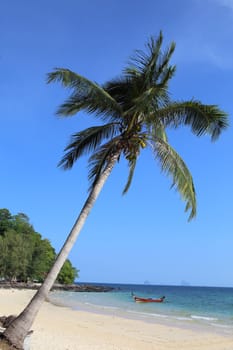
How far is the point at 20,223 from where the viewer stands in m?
76.3

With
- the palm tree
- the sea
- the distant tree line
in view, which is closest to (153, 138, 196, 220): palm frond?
the palm tree

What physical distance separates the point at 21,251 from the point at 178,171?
57.3 metres

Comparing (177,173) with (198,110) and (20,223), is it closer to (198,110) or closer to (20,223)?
(198,110)

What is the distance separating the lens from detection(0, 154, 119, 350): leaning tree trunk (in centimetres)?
822

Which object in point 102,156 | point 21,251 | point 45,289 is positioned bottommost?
point 45,289

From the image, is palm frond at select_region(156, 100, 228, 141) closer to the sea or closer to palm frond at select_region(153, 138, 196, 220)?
palm frond at select_region(153, 138, 196, 220)

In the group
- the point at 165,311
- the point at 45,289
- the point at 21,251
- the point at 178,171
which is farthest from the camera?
the point at 21,251

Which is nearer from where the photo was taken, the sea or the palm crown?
the palm crown

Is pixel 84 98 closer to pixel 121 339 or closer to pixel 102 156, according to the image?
pixel 102 156

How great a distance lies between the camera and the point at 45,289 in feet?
28.5

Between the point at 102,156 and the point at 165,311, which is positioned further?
the point at 165,311

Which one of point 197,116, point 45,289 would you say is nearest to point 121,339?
point 45,289

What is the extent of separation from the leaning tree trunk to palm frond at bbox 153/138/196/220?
1.41 meters

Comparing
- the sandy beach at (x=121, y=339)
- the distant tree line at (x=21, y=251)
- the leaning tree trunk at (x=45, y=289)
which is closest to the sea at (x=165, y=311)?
the sandy beach at (x=121, y=339)
